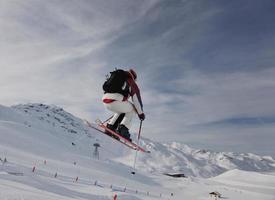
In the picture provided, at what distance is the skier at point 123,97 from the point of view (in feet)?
28.9

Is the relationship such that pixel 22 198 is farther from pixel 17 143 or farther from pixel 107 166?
pixel 107 166

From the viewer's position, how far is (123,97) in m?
9.12

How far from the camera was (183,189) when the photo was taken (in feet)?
256

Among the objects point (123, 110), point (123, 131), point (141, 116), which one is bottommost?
point (123, 131)

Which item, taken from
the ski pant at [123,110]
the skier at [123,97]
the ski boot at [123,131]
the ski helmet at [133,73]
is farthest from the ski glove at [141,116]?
the ski helmet at [133,73]

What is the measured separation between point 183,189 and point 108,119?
71.7m

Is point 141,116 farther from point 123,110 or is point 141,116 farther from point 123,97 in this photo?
point 123,97

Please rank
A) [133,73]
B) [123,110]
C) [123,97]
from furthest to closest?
1. [123,110]
2. [123,97]
3. [133,73]

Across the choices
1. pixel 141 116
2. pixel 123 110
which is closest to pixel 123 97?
pixel 123 110

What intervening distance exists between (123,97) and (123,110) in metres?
0.44

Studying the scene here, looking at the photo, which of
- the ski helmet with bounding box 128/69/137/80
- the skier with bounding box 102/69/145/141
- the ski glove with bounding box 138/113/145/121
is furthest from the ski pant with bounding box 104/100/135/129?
the ski helmet with bounding box 128/69/137/80

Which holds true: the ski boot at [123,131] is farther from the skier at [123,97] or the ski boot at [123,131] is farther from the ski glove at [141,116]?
the ski glove at [141,116]

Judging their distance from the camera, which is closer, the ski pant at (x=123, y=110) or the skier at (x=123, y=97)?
the skier at (x=123, y=97)

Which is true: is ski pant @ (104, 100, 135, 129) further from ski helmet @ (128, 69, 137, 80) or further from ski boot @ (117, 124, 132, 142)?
ski helmet @ (128, 69, 137, 80)
